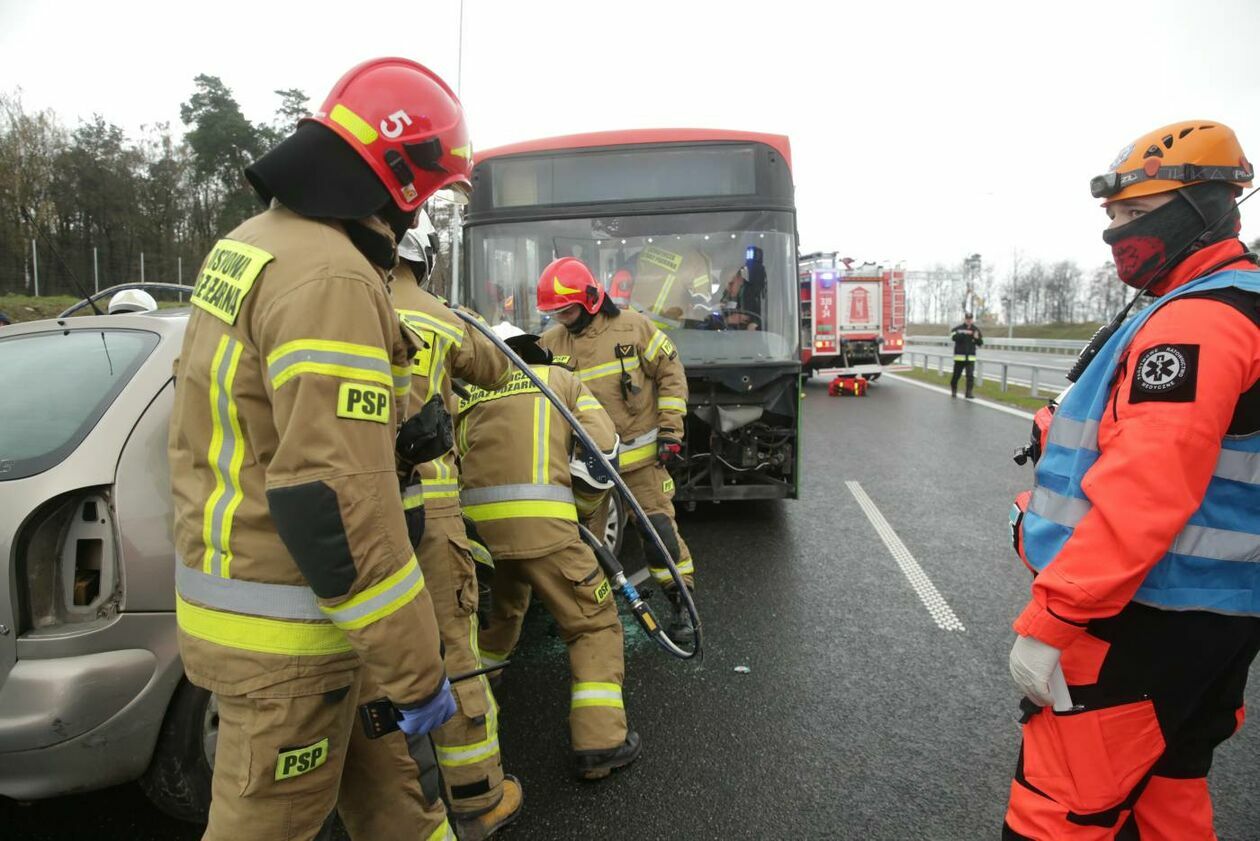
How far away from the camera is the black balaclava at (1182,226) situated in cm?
186

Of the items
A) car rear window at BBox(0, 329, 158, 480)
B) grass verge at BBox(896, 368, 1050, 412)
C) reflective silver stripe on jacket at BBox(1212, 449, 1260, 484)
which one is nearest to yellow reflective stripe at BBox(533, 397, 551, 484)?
car rear window at BBox(0, 329, 158, 480)

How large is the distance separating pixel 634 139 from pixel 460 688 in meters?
4.64

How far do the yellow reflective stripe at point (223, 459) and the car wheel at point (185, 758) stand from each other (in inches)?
36.4

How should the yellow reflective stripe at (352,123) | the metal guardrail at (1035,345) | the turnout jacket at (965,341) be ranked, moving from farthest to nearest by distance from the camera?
1. the metal guardrail at (1035,345)
2. the turnout jacket at (965,341)
3. the yellow reflective stripe at (352,123)

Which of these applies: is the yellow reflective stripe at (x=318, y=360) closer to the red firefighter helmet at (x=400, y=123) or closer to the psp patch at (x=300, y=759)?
the red firefighter helmet at (x=400, y=123)

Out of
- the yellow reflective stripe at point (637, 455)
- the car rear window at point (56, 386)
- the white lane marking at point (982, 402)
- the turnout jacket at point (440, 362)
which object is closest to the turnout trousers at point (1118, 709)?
the turnout jacket at point (440, 362)

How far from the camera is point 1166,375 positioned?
5.20ft

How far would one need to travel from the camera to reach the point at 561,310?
15.1 ft

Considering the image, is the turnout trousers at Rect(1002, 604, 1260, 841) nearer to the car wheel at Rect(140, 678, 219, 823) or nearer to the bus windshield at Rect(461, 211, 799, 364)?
the car wheel at Rect(140, 678, 219, 823)

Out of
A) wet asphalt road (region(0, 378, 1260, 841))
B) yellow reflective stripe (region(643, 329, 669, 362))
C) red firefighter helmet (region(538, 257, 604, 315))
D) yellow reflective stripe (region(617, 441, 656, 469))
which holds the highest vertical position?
red firefighter helmet (region(538, 257, 604, 315))

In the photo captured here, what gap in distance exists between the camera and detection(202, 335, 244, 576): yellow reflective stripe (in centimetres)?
147

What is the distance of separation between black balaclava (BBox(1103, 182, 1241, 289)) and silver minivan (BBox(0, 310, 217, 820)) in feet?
9.01

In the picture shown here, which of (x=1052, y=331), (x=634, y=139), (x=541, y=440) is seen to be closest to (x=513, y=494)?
(x=541, y=440)

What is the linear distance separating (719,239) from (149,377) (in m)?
→ 4.36
